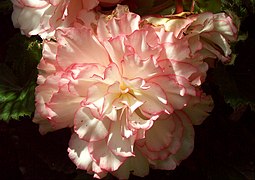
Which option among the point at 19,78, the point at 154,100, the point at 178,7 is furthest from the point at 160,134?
the point at 19,78

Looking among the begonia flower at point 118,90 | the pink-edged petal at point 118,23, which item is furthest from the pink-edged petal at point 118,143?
the pink-edged petal at point 118,23

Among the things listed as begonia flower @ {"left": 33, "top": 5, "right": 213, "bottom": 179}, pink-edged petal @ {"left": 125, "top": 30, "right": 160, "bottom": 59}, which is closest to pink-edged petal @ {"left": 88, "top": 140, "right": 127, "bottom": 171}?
begonia flower @ {"left": 33, "top": 5, "right": 213, "bottom": 179}

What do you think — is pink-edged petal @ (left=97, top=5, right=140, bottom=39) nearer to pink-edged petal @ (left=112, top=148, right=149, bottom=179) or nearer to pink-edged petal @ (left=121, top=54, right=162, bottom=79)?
pink-edged petal @ (left=121, top=54, right=162, bottom=79)

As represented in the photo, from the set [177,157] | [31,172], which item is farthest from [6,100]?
[177,157]

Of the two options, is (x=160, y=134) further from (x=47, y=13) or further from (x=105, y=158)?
(x=47, y=13)

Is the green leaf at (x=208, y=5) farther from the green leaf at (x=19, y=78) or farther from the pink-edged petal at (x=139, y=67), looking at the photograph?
the green leaf at (x=19, y=78)

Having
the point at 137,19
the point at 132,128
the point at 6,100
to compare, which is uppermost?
the point at 137,19

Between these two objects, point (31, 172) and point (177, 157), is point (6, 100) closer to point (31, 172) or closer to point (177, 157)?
point (31, 172)
